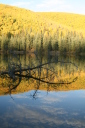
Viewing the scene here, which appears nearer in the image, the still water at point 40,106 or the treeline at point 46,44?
the still water at point 40,106

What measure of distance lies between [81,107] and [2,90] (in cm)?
410

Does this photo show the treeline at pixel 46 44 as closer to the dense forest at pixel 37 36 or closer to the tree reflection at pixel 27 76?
the dense forest at pixel 37 36

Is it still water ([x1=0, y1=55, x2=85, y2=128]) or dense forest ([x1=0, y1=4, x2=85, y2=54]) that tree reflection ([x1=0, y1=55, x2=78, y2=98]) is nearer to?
still water ([x1=0, y1=55, x2=85, y2=128])

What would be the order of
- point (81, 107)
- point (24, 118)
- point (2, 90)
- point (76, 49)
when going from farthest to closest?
point (76, 49) < point (2, 90) < point (81, 107) < point (24, 118)

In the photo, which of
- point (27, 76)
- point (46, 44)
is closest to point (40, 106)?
point (27, 76)

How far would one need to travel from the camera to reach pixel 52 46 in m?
83.9

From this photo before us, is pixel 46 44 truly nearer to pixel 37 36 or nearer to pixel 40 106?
pixel 37 36

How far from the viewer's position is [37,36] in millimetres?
85688

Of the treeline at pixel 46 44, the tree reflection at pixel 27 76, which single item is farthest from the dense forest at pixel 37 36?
the tree reflection at pixel 27 76

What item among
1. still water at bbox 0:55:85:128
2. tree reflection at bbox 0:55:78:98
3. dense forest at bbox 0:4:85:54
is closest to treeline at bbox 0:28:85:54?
dense forest at bbox 0:4:85:54

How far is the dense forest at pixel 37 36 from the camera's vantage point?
83.1m

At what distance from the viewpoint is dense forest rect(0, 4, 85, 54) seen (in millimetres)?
83062

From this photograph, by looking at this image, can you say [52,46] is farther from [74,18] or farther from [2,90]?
[74,18]

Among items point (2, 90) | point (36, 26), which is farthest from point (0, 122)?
point (36, 26)
